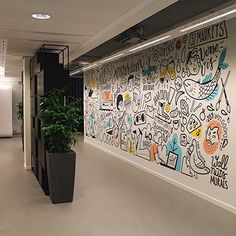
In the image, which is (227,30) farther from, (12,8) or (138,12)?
(12,8)

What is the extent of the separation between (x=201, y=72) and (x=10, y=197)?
3780mm

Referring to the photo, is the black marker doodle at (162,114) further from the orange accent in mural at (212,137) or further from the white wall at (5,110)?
the white wall at (5,110)

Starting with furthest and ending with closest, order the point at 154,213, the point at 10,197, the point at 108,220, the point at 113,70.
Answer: the point at 113,70 < the point at 10,197 < the point at 154,213 < the point at 108,220

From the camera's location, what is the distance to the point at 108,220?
3965 millimetres

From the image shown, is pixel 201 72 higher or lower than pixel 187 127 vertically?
higher

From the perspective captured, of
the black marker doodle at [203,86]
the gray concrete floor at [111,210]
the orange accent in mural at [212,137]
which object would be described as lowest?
the gray concrete floor at [111,210]

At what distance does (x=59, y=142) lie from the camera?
471cm

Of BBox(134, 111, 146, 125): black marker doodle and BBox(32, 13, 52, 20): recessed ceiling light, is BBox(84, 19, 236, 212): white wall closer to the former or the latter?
BBox(134, 111, 146, 125): black marker doodle

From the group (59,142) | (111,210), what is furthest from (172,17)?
(111,210)

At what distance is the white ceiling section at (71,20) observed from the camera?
3312 mm

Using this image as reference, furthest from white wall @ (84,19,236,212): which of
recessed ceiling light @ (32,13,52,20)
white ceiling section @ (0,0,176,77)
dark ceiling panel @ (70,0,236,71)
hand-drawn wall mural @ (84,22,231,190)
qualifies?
recessed ceiling light @ (32,13,52,20)

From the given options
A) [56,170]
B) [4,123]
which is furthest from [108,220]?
[4,123]

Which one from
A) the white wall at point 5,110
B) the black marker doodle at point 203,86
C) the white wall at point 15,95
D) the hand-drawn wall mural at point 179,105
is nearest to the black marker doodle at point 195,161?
the hand-drawn wall mural at point 179,105

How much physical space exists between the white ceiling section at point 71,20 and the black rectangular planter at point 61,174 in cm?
192
